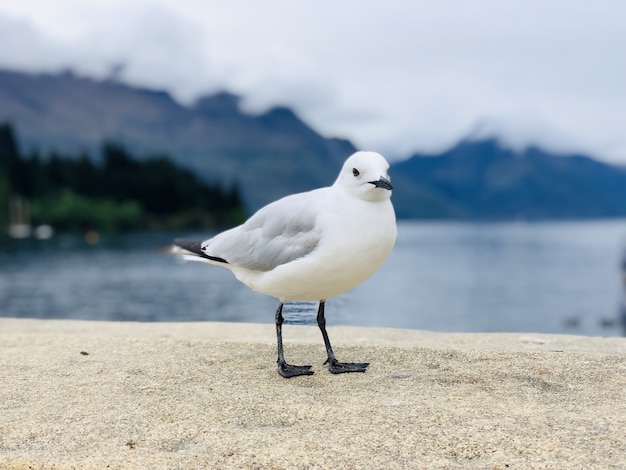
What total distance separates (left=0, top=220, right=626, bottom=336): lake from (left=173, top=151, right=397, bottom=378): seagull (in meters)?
1.57

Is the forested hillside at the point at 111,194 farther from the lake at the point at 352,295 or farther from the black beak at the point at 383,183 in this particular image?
the black beak at the point at 383,183

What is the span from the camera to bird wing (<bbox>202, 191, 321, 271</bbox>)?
16.5ft

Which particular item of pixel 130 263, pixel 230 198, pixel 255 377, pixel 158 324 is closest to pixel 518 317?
pixel 158 324

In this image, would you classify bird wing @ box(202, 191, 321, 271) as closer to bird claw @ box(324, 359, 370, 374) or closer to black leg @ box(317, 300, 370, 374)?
black leg @ box(317, 300, 370, 374)

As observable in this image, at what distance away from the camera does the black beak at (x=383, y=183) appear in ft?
15.6

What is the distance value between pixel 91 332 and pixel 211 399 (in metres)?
3.75

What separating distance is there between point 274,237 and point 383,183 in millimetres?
930

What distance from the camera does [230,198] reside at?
87375mm

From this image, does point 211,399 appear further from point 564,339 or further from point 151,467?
point 564,339

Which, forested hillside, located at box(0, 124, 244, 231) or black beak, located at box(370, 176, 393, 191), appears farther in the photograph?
forested hillside, located at box(0, 124, 244, 231)

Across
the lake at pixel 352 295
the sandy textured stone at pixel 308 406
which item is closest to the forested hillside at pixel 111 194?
the lake at pixel 352 295

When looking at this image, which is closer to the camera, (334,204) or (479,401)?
(479,401)

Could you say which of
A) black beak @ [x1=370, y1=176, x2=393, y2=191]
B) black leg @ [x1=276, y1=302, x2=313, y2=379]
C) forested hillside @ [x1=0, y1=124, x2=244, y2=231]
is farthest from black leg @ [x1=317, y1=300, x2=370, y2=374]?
forested hillside @ [x1=0, y1=124, x2=244, y2=231]

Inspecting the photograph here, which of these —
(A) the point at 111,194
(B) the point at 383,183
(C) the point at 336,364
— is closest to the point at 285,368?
(C) the point at 336,364
